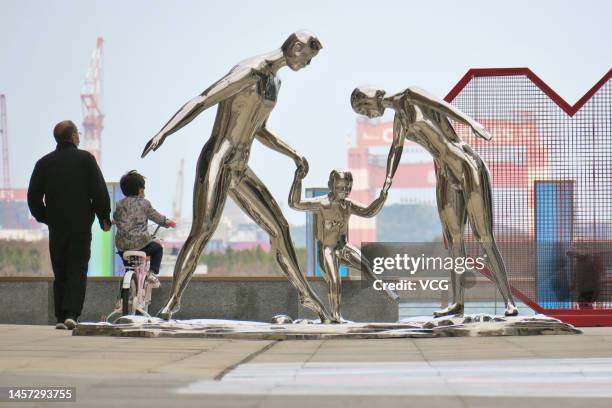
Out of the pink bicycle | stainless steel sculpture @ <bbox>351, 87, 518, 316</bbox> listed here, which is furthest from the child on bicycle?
stainless steel sculpture @ <bbox>351, 87, 518, 316</bbox>

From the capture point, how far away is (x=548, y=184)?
1122 centimetres

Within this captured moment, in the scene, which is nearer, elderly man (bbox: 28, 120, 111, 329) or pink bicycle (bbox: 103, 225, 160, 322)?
elderly man (bbox: 28, 120, 111, 329)

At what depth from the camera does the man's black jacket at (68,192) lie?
28.4 ft

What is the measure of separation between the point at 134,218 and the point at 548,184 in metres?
4.47

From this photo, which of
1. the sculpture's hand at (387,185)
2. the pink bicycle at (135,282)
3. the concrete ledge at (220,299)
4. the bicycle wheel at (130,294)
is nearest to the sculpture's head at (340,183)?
the sculpture's hand at (387,185)

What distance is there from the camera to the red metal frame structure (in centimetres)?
1111

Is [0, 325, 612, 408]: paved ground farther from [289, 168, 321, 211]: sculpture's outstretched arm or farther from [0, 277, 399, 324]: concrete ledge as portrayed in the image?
[0, 277, 399, 324]: concrete ledge

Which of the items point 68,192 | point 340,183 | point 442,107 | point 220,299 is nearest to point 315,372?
point 340,183

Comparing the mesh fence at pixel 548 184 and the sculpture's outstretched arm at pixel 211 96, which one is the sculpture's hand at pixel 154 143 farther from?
the mesh fence at pixel 548 184

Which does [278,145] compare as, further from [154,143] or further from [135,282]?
[135,282]

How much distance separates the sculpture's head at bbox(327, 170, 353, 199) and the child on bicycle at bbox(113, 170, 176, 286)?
148cm

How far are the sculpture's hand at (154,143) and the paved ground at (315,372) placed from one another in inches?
51.5

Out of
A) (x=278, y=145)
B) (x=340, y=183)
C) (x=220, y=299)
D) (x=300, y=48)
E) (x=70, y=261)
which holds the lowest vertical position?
(x=220, y=299)

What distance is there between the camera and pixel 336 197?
27.7 ft
